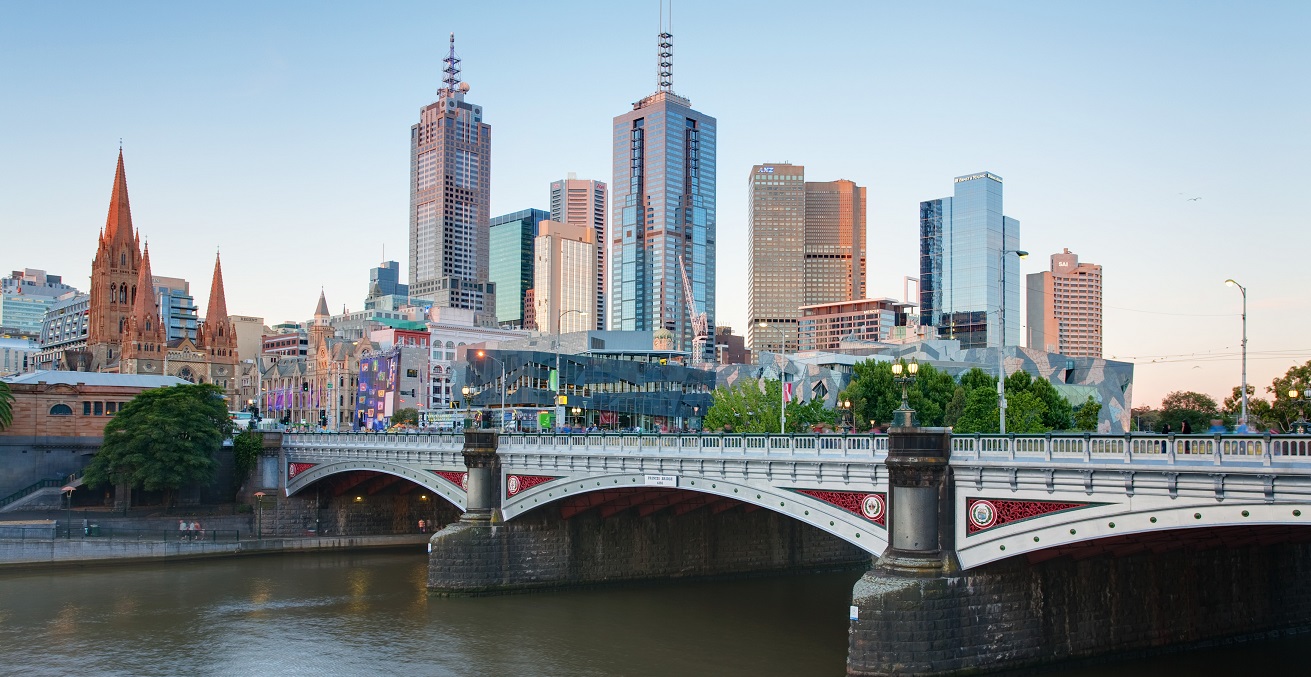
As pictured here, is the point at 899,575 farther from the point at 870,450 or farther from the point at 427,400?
the point at 427,400

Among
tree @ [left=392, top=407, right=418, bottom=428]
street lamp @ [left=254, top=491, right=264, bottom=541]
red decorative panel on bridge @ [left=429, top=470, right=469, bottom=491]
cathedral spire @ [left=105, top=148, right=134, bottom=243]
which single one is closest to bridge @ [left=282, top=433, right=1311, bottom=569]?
red decorative panel on bridge @ [left=429, top=470, right=469, bottom=491]

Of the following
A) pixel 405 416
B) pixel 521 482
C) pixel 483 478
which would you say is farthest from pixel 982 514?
pixel 405 416

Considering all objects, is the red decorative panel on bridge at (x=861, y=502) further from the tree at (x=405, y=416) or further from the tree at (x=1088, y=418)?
the tree at (x=405, y=416)

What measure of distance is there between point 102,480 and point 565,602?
44.7m

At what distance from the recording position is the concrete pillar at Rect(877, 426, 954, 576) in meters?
36.3

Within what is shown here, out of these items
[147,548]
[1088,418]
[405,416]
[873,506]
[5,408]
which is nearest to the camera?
[873,506]

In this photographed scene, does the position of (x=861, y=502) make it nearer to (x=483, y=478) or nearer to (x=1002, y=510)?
(x=1002, y=510)

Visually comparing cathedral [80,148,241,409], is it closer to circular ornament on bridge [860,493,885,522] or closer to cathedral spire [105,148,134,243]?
cathedral spire [105,148,134,243]

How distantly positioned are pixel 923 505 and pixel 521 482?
2554 centimetres

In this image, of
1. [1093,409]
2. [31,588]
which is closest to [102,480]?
[31,588]

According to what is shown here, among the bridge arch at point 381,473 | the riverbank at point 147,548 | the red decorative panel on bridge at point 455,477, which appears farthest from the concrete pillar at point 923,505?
the riverbank at point 147,548

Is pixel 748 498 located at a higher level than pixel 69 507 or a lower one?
higher

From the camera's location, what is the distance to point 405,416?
15025 centimetres

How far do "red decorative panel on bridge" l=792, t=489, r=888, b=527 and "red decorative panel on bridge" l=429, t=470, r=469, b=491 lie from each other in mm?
25455
